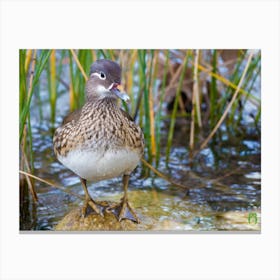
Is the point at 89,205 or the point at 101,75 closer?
the point at 101,75

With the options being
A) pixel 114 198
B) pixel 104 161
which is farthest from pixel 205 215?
pixel 104 161

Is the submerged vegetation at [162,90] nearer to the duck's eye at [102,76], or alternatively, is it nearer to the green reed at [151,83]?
the green reed at [151,83]

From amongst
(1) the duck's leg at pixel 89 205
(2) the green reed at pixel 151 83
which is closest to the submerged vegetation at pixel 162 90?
(2) the green reed at pixel 151 83

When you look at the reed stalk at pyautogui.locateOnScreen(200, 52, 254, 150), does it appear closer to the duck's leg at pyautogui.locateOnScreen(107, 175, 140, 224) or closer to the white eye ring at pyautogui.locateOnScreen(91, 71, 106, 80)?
the duck's leg at pyautogui.locateOnScreen(107, 175, 140, 224)

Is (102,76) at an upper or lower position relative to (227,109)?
upper

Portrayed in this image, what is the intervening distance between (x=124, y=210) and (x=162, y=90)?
0.98 m

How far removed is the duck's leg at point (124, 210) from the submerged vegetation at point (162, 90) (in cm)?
43

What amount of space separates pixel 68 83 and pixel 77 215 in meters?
1.20

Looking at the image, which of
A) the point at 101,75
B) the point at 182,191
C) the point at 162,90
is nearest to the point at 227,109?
the point at 162,90

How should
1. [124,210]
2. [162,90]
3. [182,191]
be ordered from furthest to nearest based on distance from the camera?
[162,90], [182,191], [124,210]

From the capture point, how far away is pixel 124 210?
3947mm

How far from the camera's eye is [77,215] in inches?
155

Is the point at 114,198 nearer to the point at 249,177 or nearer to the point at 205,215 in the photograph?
the point at 205,215

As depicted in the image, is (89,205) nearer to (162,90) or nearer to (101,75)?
(101,75)
